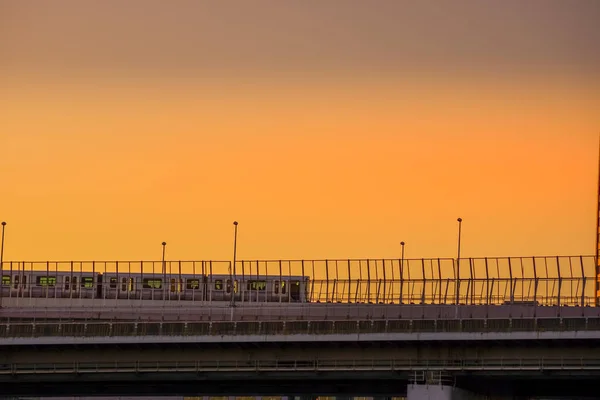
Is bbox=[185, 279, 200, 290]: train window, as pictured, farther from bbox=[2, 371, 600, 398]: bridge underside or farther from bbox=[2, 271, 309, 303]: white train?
bbox=[2, 371, 600, 398]: bridge underside

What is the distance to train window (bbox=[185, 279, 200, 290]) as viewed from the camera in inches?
7151

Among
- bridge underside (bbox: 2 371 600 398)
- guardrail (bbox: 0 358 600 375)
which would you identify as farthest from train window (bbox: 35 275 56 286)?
guardrail (bbox: 0 358 600 375)

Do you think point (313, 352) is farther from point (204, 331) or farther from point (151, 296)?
point (151, 296)

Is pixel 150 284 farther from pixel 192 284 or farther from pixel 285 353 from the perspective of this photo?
pixel 285 353

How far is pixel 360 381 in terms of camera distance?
425 ft

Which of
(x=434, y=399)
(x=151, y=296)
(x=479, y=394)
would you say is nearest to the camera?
(x=434, y=399)

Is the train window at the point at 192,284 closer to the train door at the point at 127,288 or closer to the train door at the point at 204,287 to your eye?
the train door at the point at 204,287

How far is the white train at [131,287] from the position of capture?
600 feet

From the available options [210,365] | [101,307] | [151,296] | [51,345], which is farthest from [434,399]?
[151,296]

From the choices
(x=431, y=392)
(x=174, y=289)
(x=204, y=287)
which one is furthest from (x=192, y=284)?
(x=431, y=392)

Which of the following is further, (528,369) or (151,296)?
(151,296)

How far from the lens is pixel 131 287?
184625 mm

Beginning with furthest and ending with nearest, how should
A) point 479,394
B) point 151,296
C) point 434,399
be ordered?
point 151,296
point 479,394
point 434,399

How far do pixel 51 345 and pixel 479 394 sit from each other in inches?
1383
